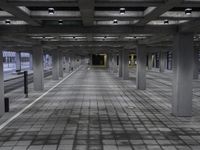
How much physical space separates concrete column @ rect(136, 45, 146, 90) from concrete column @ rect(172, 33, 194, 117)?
14.5m

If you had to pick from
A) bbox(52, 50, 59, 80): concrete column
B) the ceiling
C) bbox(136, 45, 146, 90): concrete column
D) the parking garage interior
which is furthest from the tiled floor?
bbox(52, 50, 59, 80): concrete column

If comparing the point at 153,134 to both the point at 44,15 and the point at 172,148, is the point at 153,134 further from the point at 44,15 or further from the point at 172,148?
the point at 44,15

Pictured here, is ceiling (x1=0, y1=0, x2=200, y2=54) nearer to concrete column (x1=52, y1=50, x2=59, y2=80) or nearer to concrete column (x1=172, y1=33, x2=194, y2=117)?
concrete column (x1=172, y1=33, x2=194, y2=117)

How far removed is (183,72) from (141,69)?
15449 millimetres

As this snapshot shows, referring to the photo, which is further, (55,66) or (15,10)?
(55,66)

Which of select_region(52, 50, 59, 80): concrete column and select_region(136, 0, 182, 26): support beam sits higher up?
select_region(136, 0, 182, 26): support beam

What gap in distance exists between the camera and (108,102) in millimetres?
23000

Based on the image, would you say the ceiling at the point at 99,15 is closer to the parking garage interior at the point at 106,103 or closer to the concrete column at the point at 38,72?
the parking garage interior at the point at 106,103

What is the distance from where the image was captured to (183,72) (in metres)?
17.4

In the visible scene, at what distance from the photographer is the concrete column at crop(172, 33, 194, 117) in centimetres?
1723

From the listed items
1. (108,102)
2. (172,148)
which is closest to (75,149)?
(172,148)

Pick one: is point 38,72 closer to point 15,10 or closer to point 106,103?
point 106,103

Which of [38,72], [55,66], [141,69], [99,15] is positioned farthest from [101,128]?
[55,66]

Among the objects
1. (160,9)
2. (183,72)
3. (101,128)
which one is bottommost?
(101,128)
